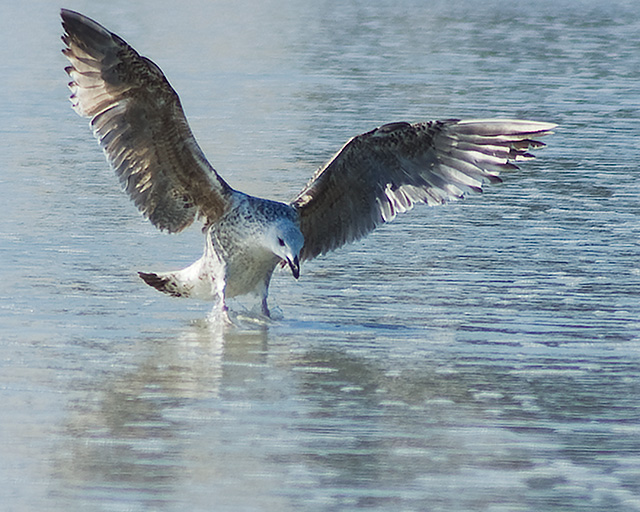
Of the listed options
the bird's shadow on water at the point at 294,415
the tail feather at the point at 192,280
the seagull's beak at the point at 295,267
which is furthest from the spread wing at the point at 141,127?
the bird's shadow on water at the point at 294,415

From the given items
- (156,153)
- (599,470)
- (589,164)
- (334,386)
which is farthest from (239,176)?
(599,470)

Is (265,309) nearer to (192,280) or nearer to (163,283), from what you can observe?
(192,280)

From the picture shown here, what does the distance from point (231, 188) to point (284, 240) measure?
65cm

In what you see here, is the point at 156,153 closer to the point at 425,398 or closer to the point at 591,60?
the point at 425,398

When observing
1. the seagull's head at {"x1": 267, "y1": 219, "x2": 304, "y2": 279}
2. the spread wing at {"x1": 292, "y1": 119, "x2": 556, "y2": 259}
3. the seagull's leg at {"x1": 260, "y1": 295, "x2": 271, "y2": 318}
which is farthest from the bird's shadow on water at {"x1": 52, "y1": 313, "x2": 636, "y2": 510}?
the spread wing at {"x1": 292, "y1": 119, "x2": 556, "y2": 259}

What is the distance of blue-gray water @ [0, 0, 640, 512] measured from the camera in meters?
5.63

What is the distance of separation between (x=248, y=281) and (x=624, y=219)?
345cm

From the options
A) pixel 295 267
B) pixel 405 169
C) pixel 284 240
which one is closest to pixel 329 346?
pixel 295 267

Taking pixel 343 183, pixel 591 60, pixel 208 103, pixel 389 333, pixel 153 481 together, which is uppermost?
pixel 591 60

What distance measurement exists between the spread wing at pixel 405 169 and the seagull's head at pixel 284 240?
0.55m

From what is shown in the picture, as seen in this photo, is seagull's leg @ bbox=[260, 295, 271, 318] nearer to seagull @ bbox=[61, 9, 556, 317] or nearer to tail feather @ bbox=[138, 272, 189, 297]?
seagull @ bbox=[61, 9, 556, 317]

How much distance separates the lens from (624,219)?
10734mm

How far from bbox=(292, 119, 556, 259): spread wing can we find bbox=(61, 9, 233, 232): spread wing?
596 mm

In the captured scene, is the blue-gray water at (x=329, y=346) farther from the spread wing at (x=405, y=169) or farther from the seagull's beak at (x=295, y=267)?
the spread wing at (x=405, y=169)
